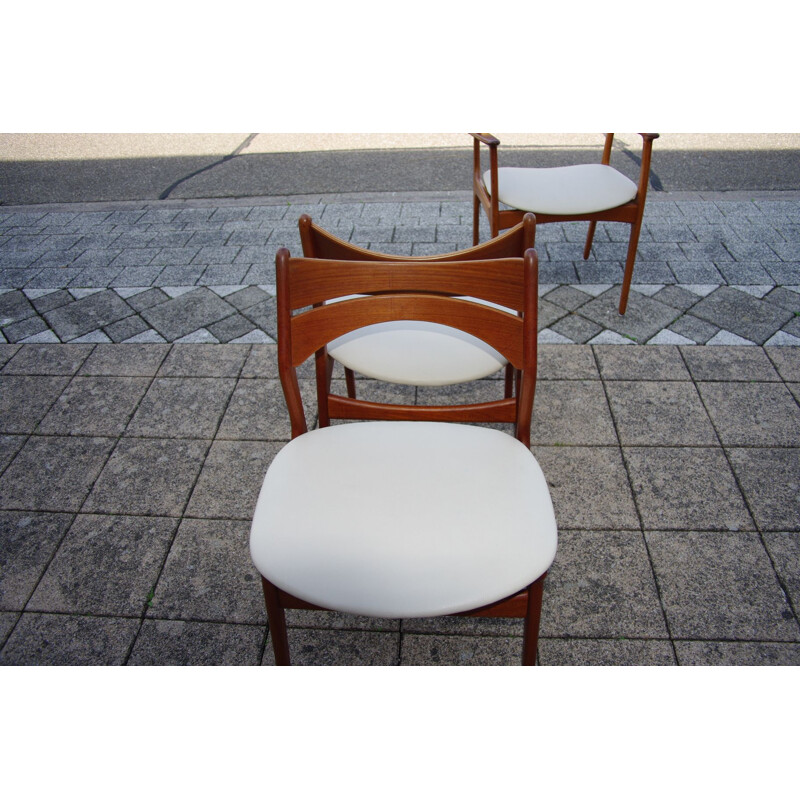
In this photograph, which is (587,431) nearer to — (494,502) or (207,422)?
(494,502)

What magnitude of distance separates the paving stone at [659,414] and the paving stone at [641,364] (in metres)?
0.05

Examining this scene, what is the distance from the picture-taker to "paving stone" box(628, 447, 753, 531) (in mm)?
2105

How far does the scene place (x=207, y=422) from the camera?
2.63 meters

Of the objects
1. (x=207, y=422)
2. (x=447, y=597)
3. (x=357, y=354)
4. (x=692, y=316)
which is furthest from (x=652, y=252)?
(x=447, y=597)

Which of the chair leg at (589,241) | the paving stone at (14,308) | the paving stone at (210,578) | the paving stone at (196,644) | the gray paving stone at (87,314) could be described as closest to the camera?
→ the paving stone at (196,644)

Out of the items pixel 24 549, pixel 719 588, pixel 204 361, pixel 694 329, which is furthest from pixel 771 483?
pixel 24 549

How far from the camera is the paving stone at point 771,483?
210 centimetres

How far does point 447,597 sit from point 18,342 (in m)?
3.03

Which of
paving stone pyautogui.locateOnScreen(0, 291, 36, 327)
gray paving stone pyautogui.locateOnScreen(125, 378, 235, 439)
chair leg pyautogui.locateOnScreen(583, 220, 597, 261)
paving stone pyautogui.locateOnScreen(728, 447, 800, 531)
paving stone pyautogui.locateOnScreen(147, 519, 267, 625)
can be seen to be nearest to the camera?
paving stone pyautogui.locateOnScreen(147, 519, 267, 625)

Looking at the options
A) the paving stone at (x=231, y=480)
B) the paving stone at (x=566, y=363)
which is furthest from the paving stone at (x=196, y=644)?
the paving stone at (x=566, y=363)

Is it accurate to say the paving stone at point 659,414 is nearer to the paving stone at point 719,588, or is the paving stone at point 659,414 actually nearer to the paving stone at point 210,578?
the paving stone at point 719,588

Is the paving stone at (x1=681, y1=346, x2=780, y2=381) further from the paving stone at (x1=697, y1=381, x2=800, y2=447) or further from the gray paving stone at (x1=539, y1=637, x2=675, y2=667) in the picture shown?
the gray paving stone at (x1=539, y1=637, x2=675, y2=667)

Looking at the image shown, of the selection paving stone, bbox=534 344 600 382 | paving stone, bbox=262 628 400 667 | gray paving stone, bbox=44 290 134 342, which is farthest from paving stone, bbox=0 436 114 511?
paving stone, bbox=534 344 600 382

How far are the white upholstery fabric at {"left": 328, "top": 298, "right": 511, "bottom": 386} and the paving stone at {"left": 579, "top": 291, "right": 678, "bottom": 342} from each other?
1.43 metres
